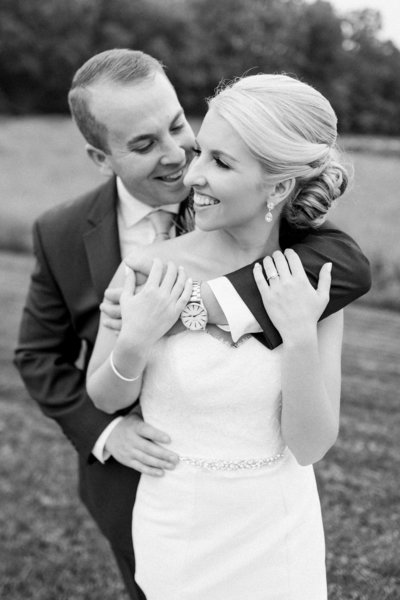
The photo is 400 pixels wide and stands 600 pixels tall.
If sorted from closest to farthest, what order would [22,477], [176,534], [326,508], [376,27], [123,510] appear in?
[176,534]
[123,510]
[326,508]
[22,477]
[376,27]

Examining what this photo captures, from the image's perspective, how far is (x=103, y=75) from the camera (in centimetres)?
271

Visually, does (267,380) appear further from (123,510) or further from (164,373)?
(123,510)

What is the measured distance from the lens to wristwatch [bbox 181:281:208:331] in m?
2.07

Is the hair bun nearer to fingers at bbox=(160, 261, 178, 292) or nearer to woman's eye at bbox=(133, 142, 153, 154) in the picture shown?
fingers at bbox=(160, 261, 178, 292)

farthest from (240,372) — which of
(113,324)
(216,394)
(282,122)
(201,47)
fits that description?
(201,47)

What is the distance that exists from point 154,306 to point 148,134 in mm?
885

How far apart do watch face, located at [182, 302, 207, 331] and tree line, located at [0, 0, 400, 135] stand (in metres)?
42.5

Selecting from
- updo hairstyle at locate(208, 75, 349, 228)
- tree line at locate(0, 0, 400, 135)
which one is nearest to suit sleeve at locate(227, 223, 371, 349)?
updo hairstyle at locate(208, 75, 349, 228)

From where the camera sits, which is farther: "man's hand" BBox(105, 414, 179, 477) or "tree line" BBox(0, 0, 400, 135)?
"tree line" BBox(0, 0, 400, 135)

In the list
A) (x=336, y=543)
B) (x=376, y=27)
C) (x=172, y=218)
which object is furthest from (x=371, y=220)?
(x=376, y=27)

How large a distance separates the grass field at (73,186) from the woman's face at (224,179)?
481 centimetres

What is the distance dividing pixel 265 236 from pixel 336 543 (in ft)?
9.65

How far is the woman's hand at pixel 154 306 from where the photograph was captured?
204cm

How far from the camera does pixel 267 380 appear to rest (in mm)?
2086
